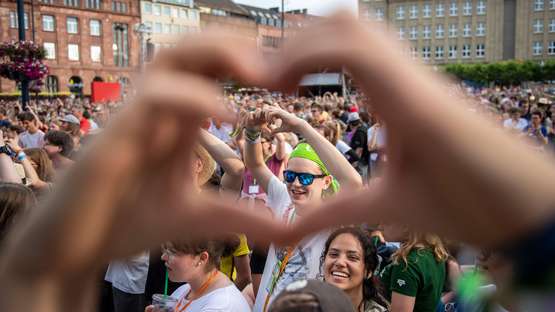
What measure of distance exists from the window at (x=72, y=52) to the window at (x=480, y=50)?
5266 centimetres

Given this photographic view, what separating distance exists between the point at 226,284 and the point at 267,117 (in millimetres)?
1034

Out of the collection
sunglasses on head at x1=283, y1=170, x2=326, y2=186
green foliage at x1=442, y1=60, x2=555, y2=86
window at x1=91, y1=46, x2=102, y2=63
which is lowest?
sunglasses on head at x1=283, y1=170, x2=326, y2=186

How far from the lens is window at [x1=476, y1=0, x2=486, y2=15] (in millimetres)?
65375

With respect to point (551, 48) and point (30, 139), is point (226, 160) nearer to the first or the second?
point (30, 139)

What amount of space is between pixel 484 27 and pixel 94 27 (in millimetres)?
49715

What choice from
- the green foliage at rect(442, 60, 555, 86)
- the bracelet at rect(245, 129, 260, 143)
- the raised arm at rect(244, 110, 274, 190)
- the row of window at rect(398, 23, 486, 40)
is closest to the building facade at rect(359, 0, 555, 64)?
the row of window at rect(398, 23, 486, 40)

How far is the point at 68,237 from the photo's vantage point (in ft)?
1.87

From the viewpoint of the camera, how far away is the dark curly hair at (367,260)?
102 inches

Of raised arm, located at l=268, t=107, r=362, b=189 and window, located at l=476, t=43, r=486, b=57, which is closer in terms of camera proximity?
raised arm, located at l=268, t=107, r=362, b=189

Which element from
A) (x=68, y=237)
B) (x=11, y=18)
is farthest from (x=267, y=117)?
(x=11, y=18)

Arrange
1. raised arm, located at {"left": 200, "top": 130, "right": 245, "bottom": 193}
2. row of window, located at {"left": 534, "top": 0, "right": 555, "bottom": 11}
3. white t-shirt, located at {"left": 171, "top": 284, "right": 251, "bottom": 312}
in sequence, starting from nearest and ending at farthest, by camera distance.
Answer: white t-shirt, located at {"left": 171, "top": 284, "right": 251, "bottom": 312} → raised arm, located at {"left": 200, "top": 130, "right": 245, "bottom": 193} → row of window, located at {"left": 534, "top": 0, "right": 555, "bottom": 11}

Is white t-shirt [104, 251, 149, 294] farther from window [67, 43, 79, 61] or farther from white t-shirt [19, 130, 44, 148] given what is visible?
window [67, 43, 79, 61]

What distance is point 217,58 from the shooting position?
0.55 m

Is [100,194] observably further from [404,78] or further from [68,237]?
[404,78]
